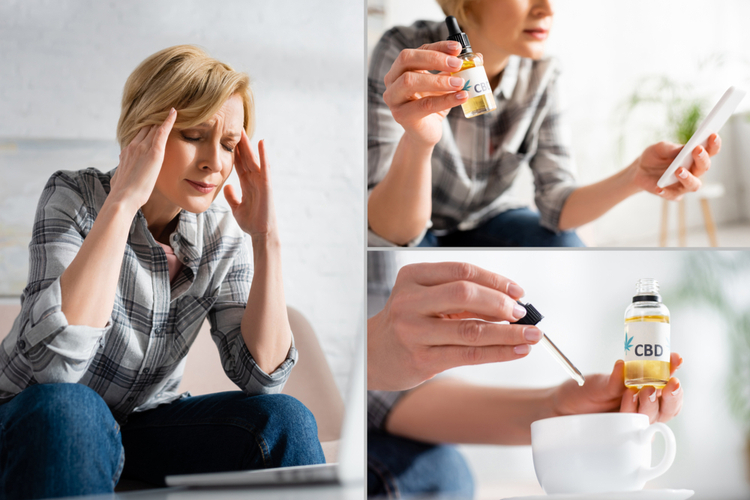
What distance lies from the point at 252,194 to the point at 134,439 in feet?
1.20

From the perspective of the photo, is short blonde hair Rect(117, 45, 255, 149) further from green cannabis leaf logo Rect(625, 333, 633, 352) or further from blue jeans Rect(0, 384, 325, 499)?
green cannabis leaf logo Rect(625, 333, 633, 352)

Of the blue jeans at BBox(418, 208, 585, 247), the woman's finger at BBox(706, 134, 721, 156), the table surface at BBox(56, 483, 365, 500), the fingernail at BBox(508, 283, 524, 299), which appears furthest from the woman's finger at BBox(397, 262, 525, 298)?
the woman's finger at BBox(706, 134, 721, 156)

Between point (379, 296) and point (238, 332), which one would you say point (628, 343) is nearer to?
point (379, 296)

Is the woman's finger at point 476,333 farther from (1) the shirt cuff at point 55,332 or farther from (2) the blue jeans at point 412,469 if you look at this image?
(1) the shirt cuff at point 55,332

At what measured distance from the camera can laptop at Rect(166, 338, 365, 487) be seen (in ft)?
2.75

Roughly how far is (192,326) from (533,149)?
56 centimetres

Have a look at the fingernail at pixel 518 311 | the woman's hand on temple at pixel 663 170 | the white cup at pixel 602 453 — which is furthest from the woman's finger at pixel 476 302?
the woman's hand on temple at pixel 663 170

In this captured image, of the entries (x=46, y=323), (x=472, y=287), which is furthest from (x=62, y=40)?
(x=472, y=287)

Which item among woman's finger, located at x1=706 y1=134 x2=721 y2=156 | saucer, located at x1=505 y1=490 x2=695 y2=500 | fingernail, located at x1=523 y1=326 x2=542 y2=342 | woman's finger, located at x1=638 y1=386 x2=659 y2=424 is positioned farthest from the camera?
woman's finger, located at x1=706 y1=134 x2=721 y2=156

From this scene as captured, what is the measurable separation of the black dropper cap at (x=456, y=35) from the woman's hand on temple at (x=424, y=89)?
0.01 m

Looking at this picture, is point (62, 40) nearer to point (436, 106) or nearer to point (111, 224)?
point (111, 224)

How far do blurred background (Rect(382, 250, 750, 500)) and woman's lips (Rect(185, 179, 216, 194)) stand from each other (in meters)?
0.29

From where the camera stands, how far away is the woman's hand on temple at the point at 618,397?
0.80 meters

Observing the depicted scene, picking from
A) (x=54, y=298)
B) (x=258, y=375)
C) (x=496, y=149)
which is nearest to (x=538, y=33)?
(x=496, y=149)
